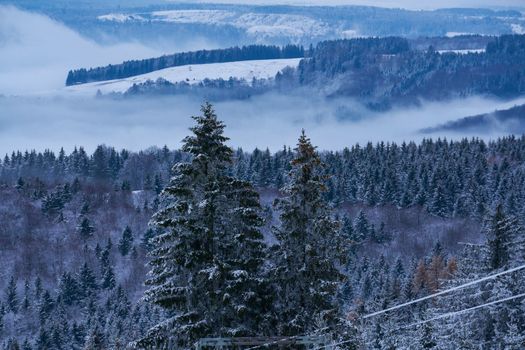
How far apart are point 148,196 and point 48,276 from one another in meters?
35.2

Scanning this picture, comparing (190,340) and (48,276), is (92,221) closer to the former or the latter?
(48,276)

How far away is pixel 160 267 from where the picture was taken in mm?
28312

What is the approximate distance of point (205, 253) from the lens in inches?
1093

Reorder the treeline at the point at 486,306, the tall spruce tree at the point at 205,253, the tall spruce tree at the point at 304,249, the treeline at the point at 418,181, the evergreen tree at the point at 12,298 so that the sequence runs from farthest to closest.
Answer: the treeline at the point at 418,181, the evergreen tree at the point at 12,298, the treeline at the point at 486,306, the tall spruce tree at the point at 304,249, the tall spruce tree at the point at 205,253

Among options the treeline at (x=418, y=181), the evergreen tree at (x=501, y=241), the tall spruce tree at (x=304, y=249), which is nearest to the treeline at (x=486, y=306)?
the evergreen tree at (x=501, y=241)

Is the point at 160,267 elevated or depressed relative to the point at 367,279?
elevated

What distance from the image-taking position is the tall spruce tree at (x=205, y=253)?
2756 centimetres

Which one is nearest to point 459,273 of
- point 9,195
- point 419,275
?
point 419,275

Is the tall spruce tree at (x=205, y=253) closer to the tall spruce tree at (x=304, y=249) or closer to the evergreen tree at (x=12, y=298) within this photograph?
the tall spruce tree at (x=304, y=249)

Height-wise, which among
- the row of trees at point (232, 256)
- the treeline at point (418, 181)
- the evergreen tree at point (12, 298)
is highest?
the row of trees at point (232, 256)

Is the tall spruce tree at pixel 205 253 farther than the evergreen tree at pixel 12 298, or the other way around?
the evergreen tree at pixel 12 298

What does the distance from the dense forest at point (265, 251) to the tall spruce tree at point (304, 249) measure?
0.18 feet

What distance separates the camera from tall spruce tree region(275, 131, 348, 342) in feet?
95.2

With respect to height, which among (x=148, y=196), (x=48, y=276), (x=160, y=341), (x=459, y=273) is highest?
(x=160, y=341)
